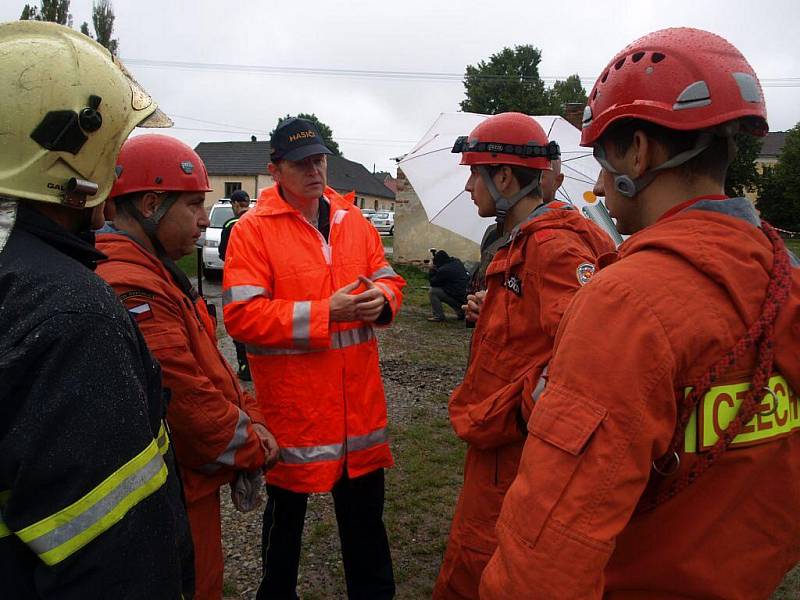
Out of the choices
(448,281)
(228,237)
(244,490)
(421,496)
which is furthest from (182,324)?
(448,281)

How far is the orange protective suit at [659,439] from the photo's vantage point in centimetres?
107

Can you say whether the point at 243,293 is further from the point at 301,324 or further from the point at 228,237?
the point at 228,237

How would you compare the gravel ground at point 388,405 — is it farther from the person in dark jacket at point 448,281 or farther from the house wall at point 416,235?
the house wall at point 416,235

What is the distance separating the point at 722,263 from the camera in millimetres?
1144

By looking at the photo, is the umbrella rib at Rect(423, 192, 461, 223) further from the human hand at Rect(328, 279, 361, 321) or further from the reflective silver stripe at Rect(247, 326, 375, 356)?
the human hand at Rect(328, 279, 361, 321)

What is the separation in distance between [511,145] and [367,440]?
61.5 inches

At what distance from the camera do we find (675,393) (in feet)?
3.70

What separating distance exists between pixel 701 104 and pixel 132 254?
6.17 ft

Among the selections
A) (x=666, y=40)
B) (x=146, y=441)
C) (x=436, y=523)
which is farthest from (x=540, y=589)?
(x=436, y=523)

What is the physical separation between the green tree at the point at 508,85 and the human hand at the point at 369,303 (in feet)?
127

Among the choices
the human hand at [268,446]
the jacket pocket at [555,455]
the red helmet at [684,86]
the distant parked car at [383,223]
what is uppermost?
the red helmet at [684,86]

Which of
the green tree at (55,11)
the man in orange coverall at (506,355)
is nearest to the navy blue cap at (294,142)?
the man in orange coverall at (506,355)

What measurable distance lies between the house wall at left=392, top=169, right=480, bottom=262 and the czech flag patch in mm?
13616

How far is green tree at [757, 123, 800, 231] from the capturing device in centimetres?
3997
